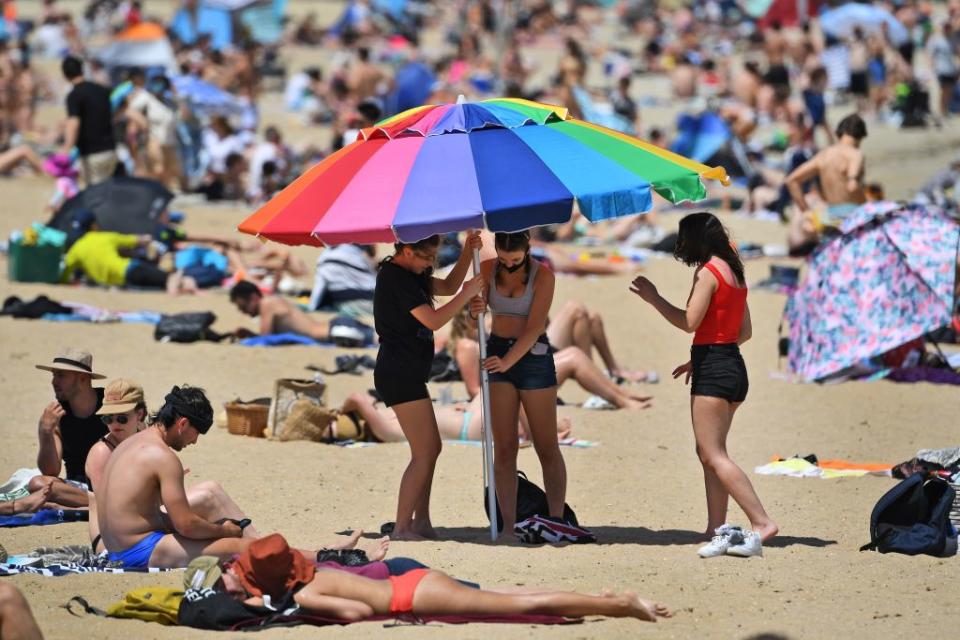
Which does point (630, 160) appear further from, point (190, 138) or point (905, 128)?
point (905, 128)

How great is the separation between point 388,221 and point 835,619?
229 centimetres

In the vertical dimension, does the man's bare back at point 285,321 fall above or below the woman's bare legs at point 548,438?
above

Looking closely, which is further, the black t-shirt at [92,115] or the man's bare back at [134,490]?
the black t-shirt at [92,115]

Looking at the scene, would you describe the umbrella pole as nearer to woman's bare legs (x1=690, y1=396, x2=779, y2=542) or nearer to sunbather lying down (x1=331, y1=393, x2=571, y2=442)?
woman's bare legs (x1=690, y1=396, x2=779, y2=542)

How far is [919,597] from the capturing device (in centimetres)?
577

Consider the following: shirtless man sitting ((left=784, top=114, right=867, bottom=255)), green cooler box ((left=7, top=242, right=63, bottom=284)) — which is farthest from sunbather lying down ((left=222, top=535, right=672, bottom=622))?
green cooler box ((left=7, top=242, right=63, bottom=284))

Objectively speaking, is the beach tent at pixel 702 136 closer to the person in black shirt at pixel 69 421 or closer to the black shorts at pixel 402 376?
the person in black shirt at pixel 69 421

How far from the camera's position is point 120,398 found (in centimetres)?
657

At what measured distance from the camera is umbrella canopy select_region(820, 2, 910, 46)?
25.1 m

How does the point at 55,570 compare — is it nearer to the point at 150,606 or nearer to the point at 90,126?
the point at 150,606

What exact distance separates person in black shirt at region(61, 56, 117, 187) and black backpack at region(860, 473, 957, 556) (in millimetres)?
10219

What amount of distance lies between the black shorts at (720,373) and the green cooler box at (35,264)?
27.5 ft

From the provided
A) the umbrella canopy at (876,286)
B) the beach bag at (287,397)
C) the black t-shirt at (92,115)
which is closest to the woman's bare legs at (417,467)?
the beach bag at (287,397)

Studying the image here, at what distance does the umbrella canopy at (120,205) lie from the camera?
13758 millimetres
